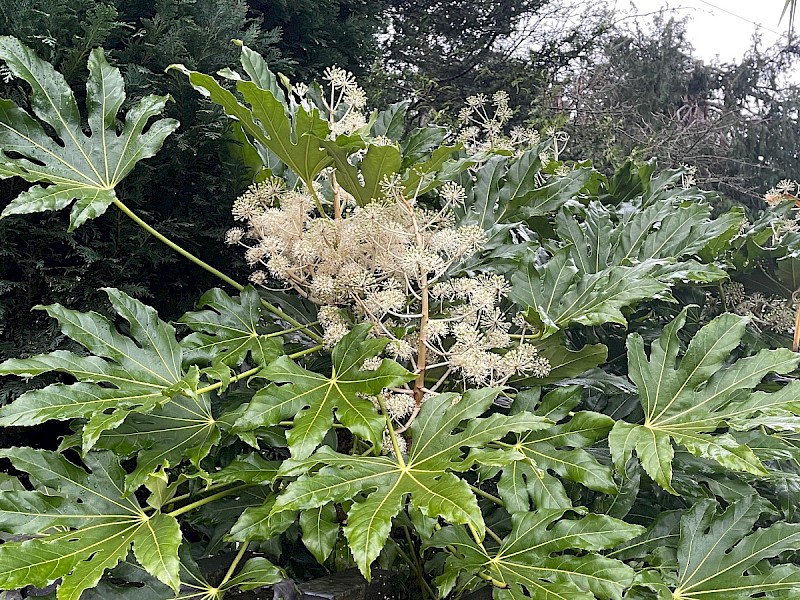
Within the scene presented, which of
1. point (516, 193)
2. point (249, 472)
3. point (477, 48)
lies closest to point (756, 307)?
point (516, 193)

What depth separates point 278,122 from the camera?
1.06 metres

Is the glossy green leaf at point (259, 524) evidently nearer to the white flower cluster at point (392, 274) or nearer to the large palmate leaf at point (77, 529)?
the large palmate leaf at point (77, 529)

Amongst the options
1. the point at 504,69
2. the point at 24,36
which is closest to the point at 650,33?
the point at 504,69

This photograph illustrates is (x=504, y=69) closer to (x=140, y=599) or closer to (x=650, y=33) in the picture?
(x=650, y=33)

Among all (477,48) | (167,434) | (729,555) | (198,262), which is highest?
(477,48)

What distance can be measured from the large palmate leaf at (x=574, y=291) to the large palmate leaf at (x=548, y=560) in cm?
29

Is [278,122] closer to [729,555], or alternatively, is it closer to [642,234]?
[642,234]

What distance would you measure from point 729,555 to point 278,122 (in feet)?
3.23

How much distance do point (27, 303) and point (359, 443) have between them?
2.86ft

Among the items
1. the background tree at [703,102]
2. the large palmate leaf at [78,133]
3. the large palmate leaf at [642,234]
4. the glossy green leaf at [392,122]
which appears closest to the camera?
the large palmate leaf at [78,133]

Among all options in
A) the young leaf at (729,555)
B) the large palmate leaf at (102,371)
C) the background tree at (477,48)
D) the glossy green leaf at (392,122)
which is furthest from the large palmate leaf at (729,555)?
the background tree at (477,48)

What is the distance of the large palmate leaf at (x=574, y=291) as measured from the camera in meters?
1.10

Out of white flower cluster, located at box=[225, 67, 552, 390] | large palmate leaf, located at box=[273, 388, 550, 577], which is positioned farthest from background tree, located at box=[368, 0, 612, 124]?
large palmate leaf, located at box=[273, 388, 550, 577]

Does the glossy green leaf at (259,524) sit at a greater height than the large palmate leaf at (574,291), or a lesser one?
lesser
